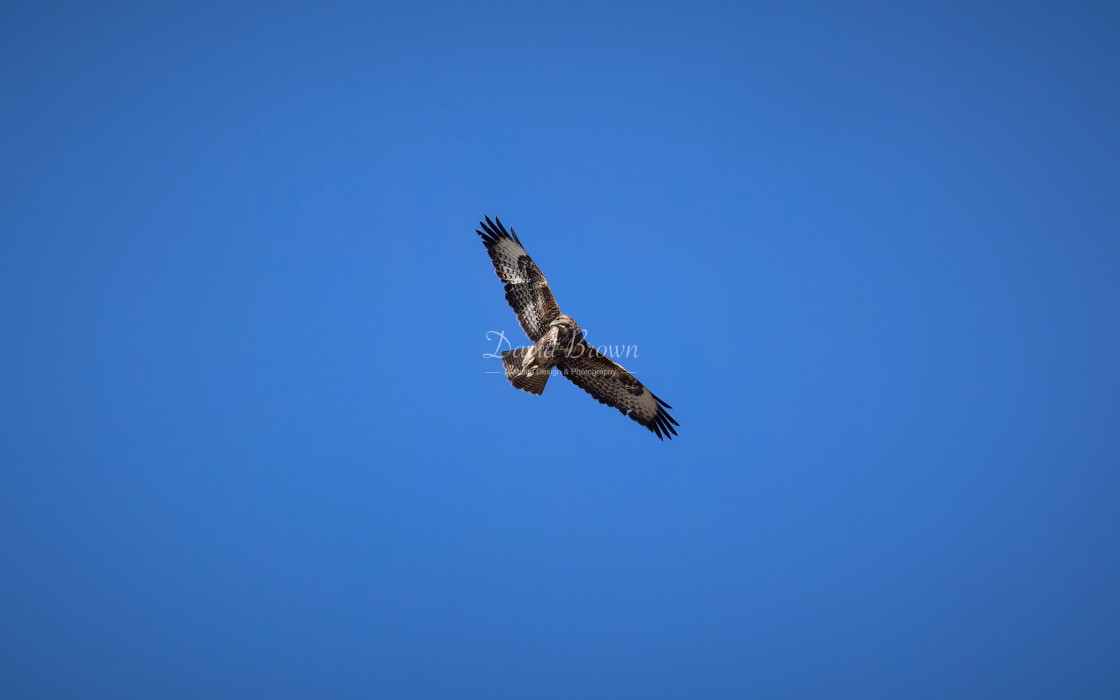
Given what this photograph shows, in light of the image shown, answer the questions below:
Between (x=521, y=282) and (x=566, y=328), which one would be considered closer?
(x=566, y=328)

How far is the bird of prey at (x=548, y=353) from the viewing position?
8.46 metres

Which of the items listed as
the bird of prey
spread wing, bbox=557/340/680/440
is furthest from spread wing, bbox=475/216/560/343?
spread wing, bbox=557/340/680/440

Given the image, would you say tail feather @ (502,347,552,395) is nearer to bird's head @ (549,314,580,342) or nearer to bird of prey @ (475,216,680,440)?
bird of prey @ (475,216,680,440)

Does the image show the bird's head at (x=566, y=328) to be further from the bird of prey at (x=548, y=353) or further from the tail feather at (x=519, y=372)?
the tail feather at (x=519, y=372)

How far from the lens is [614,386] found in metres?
9.34

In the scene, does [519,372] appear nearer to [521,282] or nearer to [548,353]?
[548,353]

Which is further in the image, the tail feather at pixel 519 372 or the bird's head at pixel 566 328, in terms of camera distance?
the tail feather at pixel 519 372

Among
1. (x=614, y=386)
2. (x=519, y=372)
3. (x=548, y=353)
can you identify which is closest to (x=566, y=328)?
(x=548, y=353)

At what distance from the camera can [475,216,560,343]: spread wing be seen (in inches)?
348

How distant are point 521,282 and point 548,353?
1079 millimetres

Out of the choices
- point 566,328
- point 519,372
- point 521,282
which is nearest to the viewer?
point 566,328

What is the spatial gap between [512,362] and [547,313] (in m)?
0.69

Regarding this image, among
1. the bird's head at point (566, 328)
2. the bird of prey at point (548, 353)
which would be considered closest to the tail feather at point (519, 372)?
the bird of prey at point (548, 353)

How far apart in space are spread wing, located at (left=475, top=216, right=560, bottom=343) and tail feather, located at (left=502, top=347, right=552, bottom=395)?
38 cm
